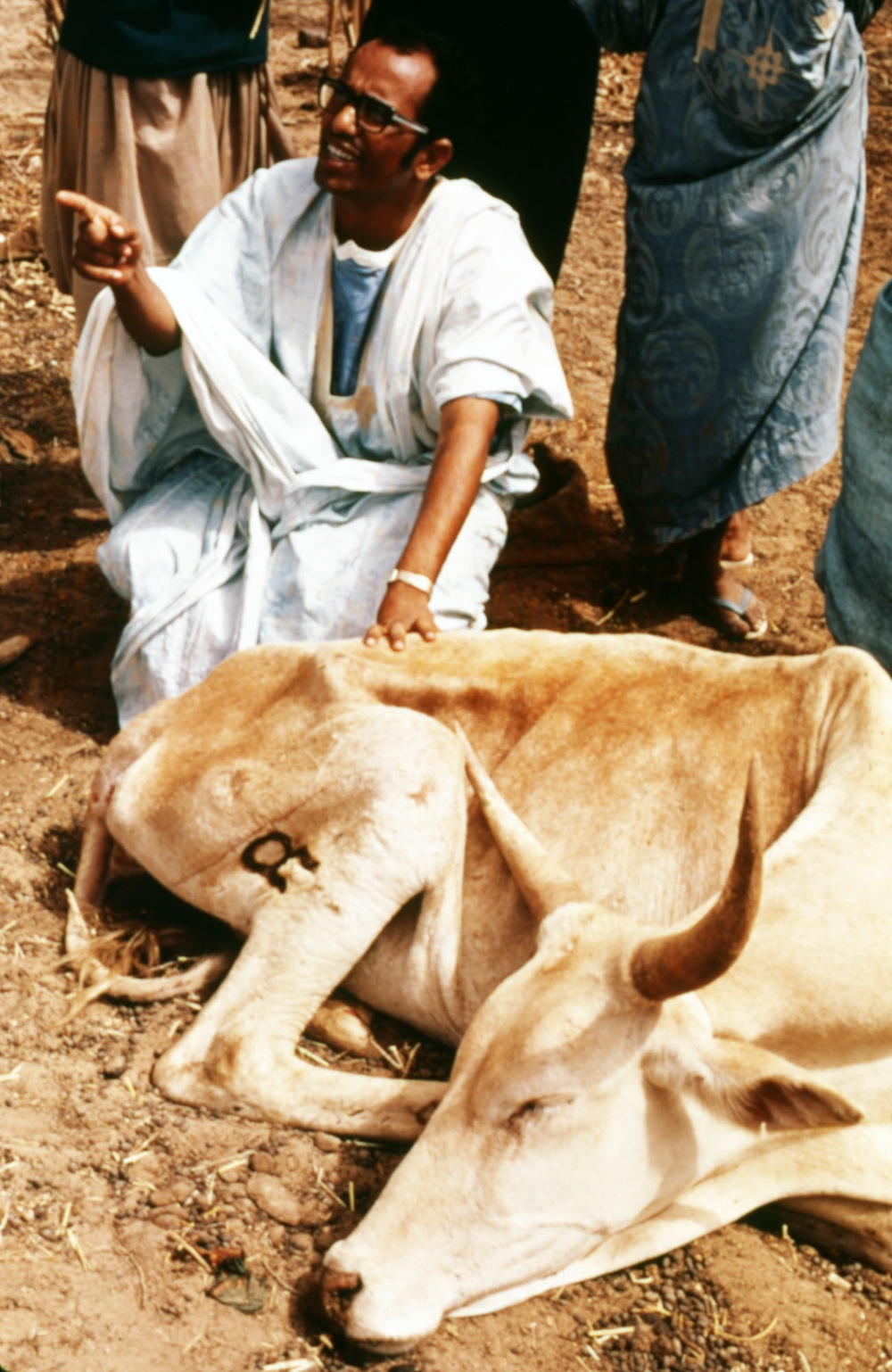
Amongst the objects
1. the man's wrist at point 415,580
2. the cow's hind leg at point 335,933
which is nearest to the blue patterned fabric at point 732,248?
the man's wrist at point 415,580

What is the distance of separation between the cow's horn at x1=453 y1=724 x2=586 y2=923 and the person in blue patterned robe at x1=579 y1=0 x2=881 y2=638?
7.65 ft

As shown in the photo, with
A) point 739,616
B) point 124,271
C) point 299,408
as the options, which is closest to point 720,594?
point 739,616

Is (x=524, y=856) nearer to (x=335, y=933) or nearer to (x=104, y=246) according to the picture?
(x=335, y=933)

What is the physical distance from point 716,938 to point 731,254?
3.14 metres

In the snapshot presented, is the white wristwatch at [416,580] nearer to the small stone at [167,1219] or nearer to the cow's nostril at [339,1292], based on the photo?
the small stone at [167,1219]

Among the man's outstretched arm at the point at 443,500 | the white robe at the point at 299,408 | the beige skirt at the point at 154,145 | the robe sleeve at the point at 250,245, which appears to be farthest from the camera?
the beige skirt at the point at 154,145

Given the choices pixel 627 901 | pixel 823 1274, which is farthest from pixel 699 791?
pixel 823 1274

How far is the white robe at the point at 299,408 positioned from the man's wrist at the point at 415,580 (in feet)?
1.16

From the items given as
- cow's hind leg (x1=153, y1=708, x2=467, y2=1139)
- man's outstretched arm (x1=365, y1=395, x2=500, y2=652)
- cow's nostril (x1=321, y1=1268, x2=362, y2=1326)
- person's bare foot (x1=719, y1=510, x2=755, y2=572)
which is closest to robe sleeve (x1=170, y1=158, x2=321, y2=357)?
man's outstretched arm (x1=365, y1=395, x2=500, y2=652)

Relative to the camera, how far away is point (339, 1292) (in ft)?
9.97

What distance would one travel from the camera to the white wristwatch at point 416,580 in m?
4.38

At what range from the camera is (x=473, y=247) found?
4.78 metres

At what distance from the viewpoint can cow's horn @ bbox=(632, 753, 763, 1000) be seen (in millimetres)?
2705

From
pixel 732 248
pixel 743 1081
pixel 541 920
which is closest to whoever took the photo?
pixel 743 1081
